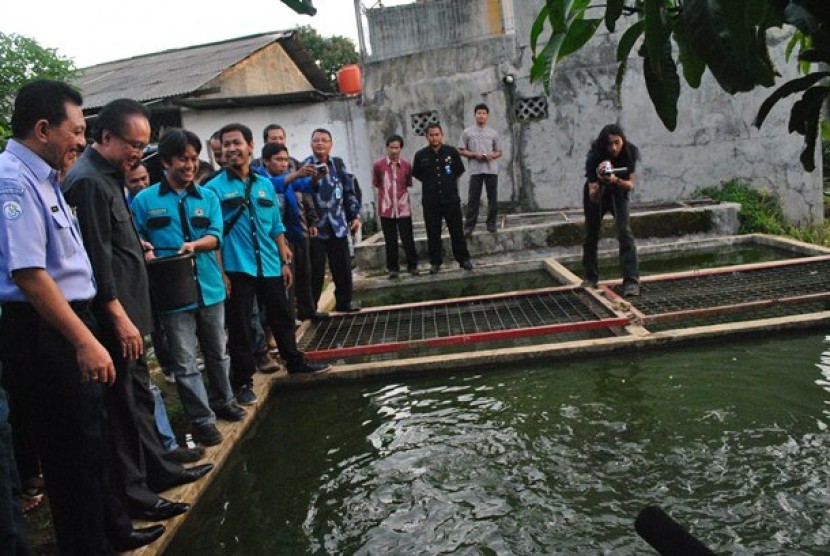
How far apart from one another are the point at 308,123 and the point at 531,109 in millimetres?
4875

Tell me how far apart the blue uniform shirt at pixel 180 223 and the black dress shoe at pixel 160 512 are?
3.48 feet

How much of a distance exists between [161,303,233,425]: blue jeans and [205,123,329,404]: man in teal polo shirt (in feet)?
1.16

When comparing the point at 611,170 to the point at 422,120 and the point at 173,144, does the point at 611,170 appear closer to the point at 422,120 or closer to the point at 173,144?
the point at 173,144

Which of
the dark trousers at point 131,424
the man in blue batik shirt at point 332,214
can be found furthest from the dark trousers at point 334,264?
the dark trousers at point 131,424

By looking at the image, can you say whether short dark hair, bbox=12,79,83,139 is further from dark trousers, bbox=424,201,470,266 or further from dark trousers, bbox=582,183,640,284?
dark trousers, bbox=424,201,470,266

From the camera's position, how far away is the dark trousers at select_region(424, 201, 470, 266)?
8.11m

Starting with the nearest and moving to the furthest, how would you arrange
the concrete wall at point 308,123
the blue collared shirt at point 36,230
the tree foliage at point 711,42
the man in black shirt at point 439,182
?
1. the tree foliage at point 711,42
2. the blue collared shirt at point 36,230
3. the man in black shirt at point 439,182
4. the concrete wall at point 308,123

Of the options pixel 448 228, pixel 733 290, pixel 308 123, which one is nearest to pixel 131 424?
pixel 733 290

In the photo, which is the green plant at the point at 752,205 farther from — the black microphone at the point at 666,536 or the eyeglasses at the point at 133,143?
the black microphone at the point at 666,536

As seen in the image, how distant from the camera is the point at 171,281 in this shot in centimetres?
351

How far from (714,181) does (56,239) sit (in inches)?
418

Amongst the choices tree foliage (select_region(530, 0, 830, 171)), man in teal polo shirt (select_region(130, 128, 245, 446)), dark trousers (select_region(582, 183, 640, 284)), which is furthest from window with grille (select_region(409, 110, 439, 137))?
tree foliage (select_region(530, 0, 830, 171))

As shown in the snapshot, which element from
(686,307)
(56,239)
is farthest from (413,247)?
(56,239)

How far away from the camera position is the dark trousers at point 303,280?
5.84m
